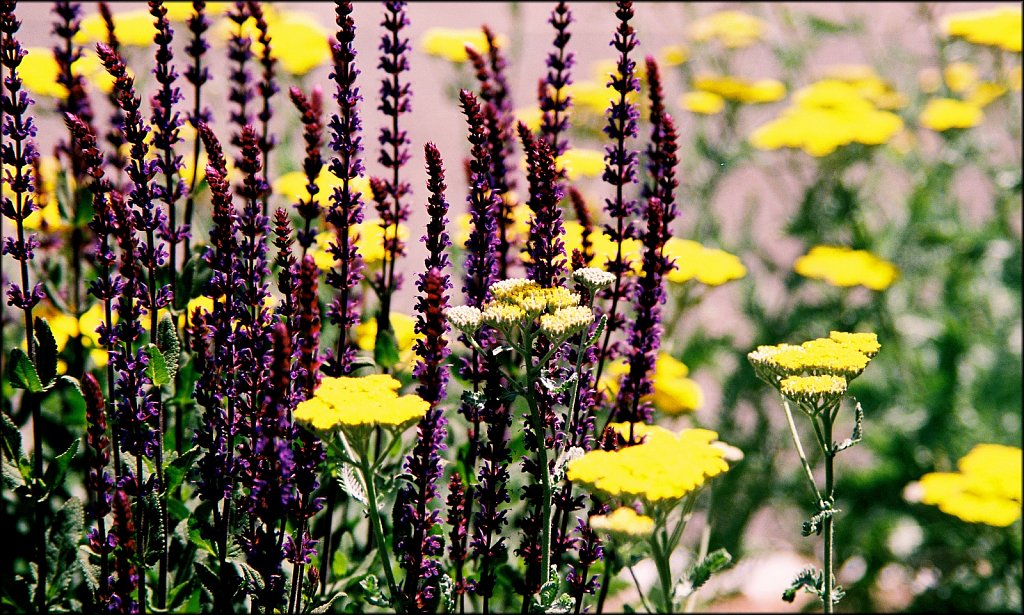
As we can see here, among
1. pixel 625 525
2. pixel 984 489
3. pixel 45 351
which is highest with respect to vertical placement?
pixel 45 351

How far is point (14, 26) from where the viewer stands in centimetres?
185

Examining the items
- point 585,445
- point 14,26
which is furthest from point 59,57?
point 585,445

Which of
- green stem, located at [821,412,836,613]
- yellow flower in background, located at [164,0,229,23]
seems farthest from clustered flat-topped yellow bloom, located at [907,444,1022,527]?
yellow flower in background, located at [164,0,229,23]

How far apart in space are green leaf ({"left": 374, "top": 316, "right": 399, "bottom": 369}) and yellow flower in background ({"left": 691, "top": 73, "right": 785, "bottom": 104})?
11.4 ft

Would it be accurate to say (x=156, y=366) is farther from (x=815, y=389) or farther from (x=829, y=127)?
(x=829, y=127)

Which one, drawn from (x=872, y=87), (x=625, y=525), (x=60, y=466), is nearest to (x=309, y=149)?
(x=60, y=466)

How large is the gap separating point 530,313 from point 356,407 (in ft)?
1.02

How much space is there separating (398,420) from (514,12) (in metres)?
3.83

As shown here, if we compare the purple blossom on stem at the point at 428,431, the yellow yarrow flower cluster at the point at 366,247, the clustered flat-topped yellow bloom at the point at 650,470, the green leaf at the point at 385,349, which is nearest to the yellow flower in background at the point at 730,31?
the yellow yarrow flower cluster at the point at 366,247

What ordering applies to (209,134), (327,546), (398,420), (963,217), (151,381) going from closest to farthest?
(398,420)
(209,134)
(151,381)
(327,546)
(963,217)

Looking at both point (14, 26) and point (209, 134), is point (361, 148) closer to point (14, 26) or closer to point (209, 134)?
point (209, 134)

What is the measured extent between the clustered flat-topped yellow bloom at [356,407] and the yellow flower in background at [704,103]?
375 centimetres

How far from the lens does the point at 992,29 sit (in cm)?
510

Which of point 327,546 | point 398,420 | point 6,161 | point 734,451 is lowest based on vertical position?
point 327,546
